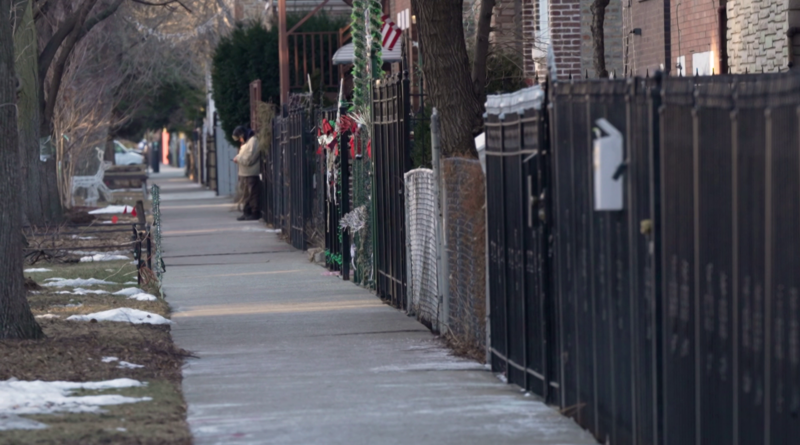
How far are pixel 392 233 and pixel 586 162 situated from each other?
19.2ft

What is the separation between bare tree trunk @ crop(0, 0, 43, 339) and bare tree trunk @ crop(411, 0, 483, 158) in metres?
3.41

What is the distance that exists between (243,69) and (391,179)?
17816mm

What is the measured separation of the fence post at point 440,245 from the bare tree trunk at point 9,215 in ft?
9.80

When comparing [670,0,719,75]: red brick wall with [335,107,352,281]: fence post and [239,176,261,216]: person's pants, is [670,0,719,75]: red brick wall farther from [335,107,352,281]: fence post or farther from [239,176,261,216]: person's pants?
[239,176,261,216]: person's pants

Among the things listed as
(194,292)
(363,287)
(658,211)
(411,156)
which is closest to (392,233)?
(411,156)

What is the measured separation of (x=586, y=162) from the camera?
6125mm

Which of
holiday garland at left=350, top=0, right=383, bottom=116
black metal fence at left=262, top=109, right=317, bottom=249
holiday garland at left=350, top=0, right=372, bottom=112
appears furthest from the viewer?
black metal fence at left=262, top=109, right=317, bottom=249

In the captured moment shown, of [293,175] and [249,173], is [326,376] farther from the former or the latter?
[249,173]

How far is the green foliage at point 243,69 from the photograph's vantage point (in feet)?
93.9

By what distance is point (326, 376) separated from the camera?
817 centimetres

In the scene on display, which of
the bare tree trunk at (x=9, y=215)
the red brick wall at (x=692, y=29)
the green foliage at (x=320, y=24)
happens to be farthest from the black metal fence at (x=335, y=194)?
the green foliage at (x=320, y=24)

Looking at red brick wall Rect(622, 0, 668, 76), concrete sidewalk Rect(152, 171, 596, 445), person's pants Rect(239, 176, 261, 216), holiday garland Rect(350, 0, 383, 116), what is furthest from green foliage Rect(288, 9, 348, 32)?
concrete sidewalk Rect(152, 171, 596, 445)

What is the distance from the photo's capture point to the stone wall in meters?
13.5

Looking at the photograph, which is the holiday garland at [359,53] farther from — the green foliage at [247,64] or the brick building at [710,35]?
the green foliage at [247,64]
